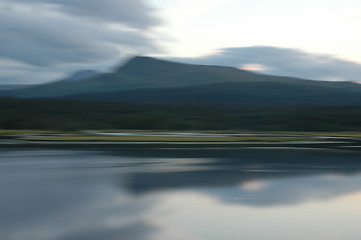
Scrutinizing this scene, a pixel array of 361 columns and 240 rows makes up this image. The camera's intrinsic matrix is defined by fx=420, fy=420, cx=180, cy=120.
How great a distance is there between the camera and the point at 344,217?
1372 cm

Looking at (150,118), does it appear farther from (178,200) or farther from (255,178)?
(178,200)

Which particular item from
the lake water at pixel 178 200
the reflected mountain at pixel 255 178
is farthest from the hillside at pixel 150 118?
the lake water at pixel 178 200

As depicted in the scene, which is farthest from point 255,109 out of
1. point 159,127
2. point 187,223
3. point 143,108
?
point 187,223

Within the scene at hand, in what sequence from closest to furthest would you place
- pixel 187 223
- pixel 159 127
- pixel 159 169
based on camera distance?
pixel 187 223
pixel 159 169
pixel 159 127

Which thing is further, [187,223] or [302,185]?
[302,185]

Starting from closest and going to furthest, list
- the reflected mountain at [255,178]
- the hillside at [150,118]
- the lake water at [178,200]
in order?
the lake water at [178,200]
the reflected mountain at [255,178]
the hillside at [150,118]

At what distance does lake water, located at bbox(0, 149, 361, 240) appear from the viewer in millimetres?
11766

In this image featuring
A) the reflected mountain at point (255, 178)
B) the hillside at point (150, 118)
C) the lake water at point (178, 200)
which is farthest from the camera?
the hillside at point (150, 118)

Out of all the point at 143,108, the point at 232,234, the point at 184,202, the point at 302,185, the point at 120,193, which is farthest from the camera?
the point at 143,108

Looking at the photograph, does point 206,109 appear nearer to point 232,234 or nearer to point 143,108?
point 143,108

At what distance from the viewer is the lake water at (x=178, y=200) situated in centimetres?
1177

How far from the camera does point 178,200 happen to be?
628 inches

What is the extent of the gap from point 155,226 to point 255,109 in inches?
6176

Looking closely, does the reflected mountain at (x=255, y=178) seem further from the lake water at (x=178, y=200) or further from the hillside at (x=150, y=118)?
the hillside at (x=150, y=118)
